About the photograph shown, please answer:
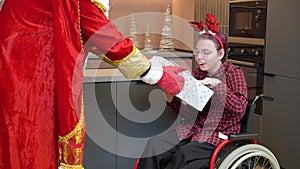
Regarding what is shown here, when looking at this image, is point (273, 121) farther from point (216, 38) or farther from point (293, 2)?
point (216, 38)

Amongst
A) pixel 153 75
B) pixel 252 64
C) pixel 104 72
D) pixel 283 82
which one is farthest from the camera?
pixel 252 64

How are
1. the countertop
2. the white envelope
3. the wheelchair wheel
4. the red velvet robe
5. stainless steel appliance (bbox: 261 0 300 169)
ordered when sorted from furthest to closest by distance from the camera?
stainless steel appliance (bbox: 261 0 300 169)
the countertop
the wheelchair wheel
the white envelope
the red velvet robe

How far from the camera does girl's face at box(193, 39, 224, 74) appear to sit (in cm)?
179

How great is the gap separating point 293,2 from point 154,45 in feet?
6.09

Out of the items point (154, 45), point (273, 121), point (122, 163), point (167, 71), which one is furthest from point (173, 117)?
point (154, 45)

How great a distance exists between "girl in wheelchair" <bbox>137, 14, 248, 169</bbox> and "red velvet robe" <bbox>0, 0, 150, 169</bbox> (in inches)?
23.5

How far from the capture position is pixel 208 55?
181 cm

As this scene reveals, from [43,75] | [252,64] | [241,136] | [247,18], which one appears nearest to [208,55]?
[241,136]

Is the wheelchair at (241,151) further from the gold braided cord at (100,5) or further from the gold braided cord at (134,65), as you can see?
the gold braided cord at (100,5)

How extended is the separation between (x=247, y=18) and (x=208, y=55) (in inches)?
55.8

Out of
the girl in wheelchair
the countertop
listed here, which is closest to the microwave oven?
the countertop

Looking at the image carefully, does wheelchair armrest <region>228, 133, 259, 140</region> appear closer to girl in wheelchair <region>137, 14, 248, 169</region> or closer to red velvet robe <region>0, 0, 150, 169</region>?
girl in wheelchair <region>137, 14, 248, 169</region>

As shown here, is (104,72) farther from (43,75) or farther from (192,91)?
(43,75)

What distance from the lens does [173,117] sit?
7.18 feet
